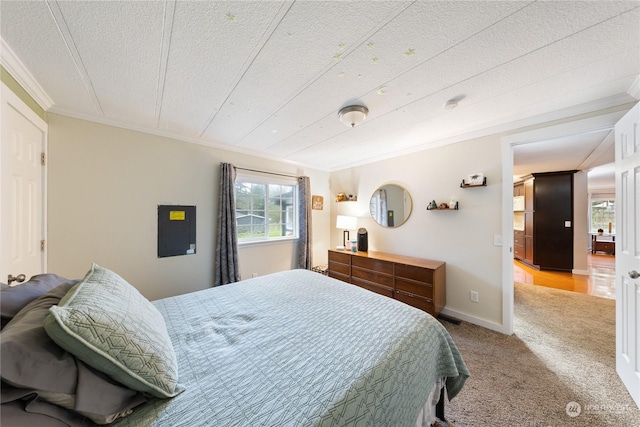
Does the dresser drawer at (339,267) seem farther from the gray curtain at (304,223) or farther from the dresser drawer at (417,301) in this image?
the dresser drawer at (417,301)

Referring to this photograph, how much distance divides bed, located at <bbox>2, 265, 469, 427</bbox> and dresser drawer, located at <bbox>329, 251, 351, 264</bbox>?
5.54 feet

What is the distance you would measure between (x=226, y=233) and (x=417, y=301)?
262cm

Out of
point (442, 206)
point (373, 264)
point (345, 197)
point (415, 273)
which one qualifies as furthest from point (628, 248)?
point (345, 197)

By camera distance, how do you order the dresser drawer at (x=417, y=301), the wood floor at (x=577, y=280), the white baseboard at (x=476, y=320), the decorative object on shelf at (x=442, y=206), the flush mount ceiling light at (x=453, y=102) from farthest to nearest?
the wood floor at (x=577, y=280), the decorative object on shelf at (x=442, y=206), the dresser drawer at (x=417, y=301), the white baseboard at (x=476, y=320), the flush mount ceiling light at (x=453, y=102)

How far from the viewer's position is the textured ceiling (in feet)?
3.51

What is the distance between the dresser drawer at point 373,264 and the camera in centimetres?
285

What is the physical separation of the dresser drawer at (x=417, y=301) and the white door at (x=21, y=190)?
11.1ft

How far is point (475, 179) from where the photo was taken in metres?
2.48

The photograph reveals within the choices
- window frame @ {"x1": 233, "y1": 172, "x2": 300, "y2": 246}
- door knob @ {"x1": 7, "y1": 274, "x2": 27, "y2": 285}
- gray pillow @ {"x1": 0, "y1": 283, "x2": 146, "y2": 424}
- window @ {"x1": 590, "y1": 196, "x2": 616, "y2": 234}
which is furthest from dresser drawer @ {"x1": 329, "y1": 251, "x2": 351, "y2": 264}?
window @ {"x1": 590, "y1": 196, "x2": 616, "y2": 234}

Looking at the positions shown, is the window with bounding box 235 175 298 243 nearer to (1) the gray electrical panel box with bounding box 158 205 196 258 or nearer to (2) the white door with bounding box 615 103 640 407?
(1) the gray electrical panel box with bounding box 158 205 196 258

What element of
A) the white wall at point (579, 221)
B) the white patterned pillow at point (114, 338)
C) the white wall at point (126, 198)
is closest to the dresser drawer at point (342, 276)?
the white wall at point (126, 198)

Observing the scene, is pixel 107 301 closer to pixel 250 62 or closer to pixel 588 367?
pixel 250 62

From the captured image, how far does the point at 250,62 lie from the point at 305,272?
189 centimetres

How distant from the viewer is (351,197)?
154 inches
